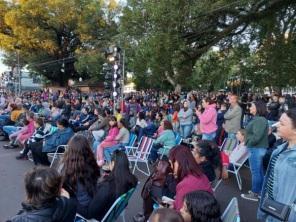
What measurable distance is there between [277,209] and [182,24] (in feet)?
37.0

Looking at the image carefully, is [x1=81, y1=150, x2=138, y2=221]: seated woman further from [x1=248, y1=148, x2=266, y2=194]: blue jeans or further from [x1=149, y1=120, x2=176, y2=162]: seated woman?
[x1=149, y1=120, x2=176, y2=162]: seated woman

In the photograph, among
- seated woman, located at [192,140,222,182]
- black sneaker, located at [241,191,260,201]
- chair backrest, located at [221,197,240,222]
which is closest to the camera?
chair backrest, located at [221,197,240,222]

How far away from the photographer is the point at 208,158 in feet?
17.3

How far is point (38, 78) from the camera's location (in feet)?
168

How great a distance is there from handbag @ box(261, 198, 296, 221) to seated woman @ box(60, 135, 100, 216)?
2.05 m

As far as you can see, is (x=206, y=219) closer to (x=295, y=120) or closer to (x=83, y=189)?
(x=295, y=120)

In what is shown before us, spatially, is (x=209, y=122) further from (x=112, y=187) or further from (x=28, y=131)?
(x=112, y=187)

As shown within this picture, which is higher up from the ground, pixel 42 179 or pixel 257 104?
pixel 257 104

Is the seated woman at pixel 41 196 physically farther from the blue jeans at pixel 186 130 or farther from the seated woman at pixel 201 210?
the blue jeans at pixel 186 130

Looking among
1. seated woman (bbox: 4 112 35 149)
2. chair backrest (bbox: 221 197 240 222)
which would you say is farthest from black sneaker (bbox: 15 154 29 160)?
chair backrest (bbox: 221 197 240 222)

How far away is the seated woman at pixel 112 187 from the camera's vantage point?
14.2 ft

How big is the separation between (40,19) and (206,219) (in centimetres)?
3874

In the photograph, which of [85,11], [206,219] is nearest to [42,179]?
[206,219]

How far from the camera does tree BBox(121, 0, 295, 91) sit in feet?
43.2
